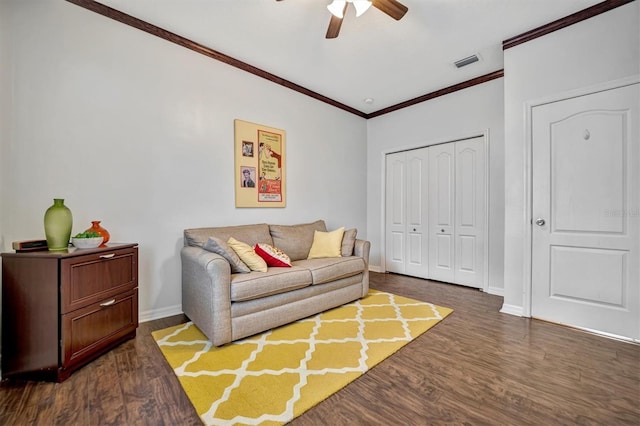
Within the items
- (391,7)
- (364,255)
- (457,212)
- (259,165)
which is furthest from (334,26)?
(457,212)

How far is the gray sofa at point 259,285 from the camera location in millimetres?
2057

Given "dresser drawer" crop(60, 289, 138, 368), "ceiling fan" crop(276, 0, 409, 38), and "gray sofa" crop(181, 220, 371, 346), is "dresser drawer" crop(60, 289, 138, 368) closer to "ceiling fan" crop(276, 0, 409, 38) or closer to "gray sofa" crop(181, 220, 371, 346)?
"gray sofa" crop(181, 220, 371, 346)

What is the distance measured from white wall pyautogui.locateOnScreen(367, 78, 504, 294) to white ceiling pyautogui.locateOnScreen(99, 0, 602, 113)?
328 mm

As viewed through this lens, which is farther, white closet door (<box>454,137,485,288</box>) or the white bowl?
white closet door (<box>454,137,485,288</box>)

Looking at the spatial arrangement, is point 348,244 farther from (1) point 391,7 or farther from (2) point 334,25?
(1) point 391,7

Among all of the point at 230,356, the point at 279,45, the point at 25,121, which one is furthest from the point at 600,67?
the point at 25,121

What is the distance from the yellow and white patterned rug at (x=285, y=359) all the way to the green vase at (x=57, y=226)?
98 cm

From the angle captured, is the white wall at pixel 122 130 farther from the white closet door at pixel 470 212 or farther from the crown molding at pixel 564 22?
the crown molding at pixel 564 22

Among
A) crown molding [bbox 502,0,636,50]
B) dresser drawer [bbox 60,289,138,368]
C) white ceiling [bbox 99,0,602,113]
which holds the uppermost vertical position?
white ceiling [bbox 99,0,602,113]

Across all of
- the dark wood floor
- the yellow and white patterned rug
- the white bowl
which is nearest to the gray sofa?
the yellow and white patterned rug

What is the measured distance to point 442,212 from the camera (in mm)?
3941

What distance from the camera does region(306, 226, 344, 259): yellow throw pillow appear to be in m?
3.25

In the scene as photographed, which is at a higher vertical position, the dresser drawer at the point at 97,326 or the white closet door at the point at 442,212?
the white closet door at the point at 442,212

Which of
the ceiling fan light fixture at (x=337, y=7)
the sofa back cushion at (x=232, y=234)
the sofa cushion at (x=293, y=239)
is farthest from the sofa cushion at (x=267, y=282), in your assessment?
the ceiling fan light fixture at (x=337, y=7)
